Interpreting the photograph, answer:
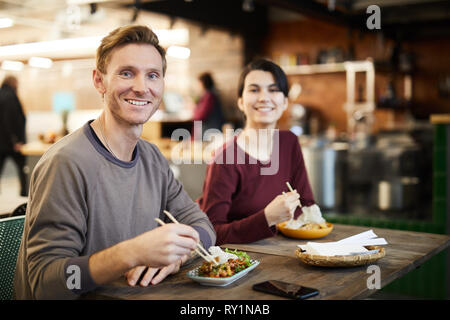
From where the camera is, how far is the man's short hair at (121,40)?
150 cm

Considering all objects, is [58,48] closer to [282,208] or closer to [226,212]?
[226,212]

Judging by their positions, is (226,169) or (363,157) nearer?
(226,169)

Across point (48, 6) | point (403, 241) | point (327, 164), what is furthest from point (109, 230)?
point (327, 164)

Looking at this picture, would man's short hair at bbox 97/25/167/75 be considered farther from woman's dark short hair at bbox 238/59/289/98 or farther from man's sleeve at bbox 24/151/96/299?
woman's dark short hair at bbox 238/59/289/98

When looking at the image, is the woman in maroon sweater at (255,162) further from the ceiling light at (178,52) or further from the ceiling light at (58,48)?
the ceiling light at (178,52)

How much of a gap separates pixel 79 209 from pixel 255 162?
992 mm

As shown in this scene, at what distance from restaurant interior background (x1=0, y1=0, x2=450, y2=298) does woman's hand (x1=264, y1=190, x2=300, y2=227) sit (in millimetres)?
3098

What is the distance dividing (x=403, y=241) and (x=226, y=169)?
0.75 m

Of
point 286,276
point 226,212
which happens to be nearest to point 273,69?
point 226,212

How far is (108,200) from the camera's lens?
1465 millimetres

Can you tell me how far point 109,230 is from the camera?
1482mm

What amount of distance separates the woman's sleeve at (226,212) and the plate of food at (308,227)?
0.06 m

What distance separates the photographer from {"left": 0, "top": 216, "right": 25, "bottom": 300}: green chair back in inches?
70.4
